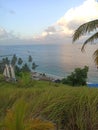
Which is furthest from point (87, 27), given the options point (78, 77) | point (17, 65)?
point (17, 65)

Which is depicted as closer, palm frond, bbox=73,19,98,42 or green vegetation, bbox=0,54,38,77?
palm frond, bbox=73,19,98,42

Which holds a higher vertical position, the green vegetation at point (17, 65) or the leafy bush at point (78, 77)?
the green vegetation at point (17, 65)

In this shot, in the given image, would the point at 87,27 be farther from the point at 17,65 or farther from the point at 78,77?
the point at 17,65

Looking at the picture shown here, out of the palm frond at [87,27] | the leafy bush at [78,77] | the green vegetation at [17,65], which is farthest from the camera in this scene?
the green vegetation at [17,65]

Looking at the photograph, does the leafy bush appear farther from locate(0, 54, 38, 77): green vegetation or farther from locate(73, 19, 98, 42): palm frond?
locate(0, 54, 38, 77): green vegetation

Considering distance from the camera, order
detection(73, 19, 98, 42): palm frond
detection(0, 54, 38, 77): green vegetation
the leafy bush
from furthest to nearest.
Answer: detection(0, 54, 38, 77): green vegetation → the leafy bush → detection(73, 19, 98, 42): palm frond

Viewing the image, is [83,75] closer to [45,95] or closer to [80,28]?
[80,28]

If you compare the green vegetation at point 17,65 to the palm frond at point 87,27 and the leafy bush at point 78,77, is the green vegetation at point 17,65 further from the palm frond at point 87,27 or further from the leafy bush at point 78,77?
the palm frond at point 87,27

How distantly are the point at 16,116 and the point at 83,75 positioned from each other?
33.3m

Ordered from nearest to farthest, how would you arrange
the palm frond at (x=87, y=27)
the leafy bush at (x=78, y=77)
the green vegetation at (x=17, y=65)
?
the palm frond at (x=87, y=27) → the leafy bush at (x=78, y=77) → the green vegetation at (x=17, y=65)

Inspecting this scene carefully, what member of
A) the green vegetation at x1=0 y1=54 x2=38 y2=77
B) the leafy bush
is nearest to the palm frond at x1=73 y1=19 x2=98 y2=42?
the leafy bush

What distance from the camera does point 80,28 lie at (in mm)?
12641

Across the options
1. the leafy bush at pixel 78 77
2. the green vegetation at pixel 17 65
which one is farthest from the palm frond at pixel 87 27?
the green vegetation at pixel 17 65

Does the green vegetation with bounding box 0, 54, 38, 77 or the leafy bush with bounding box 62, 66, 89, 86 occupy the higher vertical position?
the green vegetation with bounding box 0, 54, 38, 77
